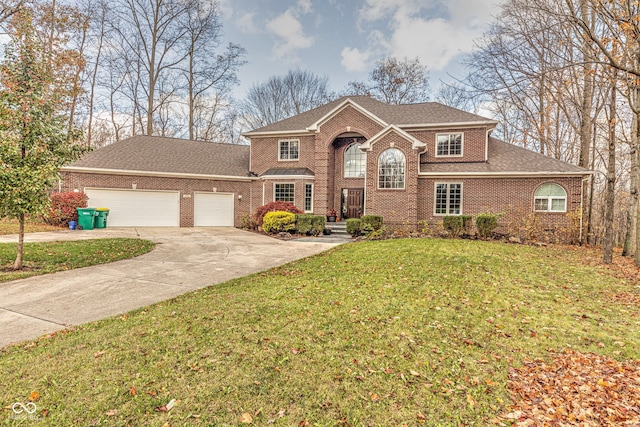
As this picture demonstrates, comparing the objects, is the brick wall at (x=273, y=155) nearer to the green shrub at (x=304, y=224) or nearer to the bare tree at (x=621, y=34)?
the green shrub at (x=304, y=224)

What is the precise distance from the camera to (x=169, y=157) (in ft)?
62.4

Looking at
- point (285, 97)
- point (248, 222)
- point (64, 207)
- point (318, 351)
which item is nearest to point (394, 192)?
point (248, 222)

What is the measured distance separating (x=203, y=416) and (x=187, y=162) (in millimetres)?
18605

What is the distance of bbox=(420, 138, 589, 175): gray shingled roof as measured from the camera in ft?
47.5

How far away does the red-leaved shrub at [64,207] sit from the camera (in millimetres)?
14594

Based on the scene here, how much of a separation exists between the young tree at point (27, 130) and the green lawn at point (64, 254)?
575mm

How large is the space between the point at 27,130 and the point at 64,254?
3.47 meters

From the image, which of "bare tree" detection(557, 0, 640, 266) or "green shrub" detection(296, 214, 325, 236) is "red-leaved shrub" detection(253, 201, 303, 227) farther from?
"bare tree" detection(557, 0, 640, 266)

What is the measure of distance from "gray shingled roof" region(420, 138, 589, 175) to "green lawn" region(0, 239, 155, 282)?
44.1 feet

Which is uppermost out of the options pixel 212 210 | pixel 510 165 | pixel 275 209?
pixel 510 165

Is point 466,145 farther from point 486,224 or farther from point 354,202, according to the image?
point 354,202

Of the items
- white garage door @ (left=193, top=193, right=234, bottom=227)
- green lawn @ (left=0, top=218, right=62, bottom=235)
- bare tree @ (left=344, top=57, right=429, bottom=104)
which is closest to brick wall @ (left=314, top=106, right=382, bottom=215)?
white garage door @ (left=193, top=193, right=234, bottom=227)

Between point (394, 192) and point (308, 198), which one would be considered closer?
point (394, 192)

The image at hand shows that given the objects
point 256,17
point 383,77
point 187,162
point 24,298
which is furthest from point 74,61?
point 383,77
